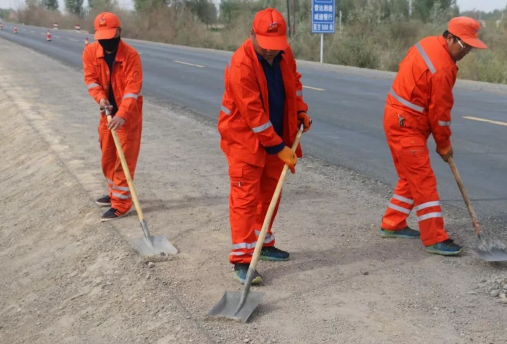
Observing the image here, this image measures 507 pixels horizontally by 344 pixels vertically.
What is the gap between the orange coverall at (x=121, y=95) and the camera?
6.52 meters

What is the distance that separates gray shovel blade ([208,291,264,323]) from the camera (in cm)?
437

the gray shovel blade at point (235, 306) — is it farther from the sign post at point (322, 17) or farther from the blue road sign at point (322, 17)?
the blue road sign at point (322, 17)

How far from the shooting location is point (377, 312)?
4430 mm

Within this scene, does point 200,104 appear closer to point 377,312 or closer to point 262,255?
point 262,255

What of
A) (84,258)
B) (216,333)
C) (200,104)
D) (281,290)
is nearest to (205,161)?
(84,258)

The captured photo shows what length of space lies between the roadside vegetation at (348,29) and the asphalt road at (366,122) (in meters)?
3.07

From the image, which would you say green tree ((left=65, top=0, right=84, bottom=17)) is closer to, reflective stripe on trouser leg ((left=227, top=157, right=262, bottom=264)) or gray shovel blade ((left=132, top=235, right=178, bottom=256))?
gray shovel blade ((left=132, top=235, right=178, bottom=256))

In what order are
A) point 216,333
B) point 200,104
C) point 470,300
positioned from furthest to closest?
point 200,104
point 470,300
point 216,333

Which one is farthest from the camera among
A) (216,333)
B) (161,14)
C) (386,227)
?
(161,14)

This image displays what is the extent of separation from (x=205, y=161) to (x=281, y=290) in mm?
4496

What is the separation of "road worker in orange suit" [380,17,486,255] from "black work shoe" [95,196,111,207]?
2972 millimetres

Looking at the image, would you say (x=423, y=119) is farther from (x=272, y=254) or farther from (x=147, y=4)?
(x=147, y=4)

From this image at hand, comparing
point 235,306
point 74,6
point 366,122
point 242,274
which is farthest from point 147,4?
point 235,306

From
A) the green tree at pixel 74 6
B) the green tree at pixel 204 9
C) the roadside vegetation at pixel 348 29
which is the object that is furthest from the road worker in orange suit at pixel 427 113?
the green tree at pixel 74 6
